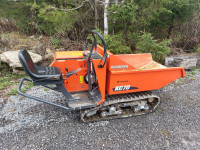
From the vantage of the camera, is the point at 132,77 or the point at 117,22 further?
the point at 117,22

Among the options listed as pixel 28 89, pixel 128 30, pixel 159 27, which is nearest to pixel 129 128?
pixel 28 89

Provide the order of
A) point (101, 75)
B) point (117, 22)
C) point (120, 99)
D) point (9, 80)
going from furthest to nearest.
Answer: point (117, 22), point (9, 80), point (120, 99), point (101, 75)

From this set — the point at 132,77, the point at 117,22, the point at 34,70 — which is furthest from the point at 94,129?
the point at 117,22

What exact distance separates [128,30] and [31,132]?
5688 millimetres

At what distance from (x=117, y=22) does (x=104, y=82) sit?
15.3ft

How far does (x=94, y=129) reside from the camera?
9.75ft

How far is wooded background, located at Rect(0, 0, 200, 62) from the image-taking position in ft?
18.3

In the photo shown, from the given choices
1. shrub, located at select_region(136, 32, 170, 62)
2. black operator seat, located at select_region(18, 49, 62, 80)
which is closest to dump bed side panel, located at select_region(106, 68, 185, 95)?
black operator seat, located at select_region(18, 49, 62, 80)

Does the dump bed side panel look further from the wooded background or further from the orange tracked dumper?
the wooded background

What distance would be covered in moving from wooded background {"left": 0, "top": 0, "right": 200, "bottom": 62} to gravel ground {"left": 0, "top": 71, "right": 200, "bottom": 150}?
293 centimetres

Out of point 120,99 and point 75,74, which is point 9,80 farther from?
point 120,99

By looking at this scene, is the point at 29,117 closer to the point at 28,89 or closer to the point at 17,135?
the point at 17,135

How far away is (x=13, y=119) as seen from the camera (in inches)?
127

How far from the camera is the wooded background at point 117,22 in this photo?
5.59 meters
